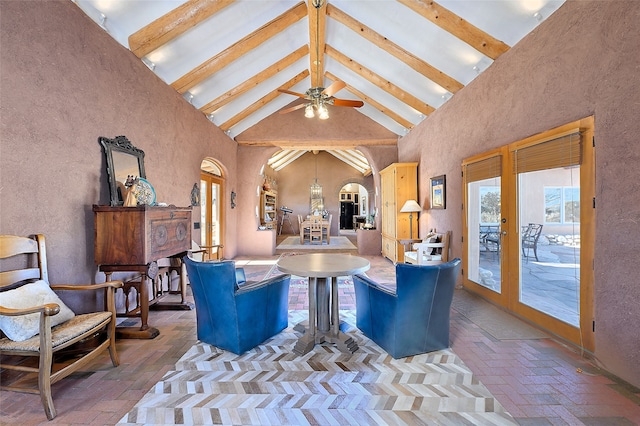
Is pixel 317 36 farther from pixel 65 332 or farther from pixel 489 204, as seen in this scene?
pixel 65 332

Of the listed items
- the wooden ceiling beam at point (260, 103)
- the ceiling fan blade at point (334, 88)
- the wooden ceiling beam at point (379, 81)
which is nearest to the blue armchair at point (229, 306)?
the ceiling fan blade at point (334, 88)

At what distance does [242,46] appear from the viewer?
3838 millimetres

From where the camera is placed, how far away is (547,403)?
1737 millimetres

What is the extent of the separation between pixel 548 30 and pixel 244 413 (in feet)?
12.8

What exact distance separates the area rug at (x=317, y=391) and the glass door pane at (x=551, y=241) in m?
1.23

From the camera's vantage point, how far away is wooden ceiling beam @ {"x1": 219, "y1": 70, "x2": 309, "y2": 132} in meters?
5.72

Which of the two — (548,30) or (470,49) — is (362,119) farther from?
(548,30)

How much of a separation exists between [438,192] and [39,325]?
4.99 m

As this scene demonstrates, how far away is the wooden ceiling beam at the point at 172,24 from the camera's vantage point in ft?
9.70

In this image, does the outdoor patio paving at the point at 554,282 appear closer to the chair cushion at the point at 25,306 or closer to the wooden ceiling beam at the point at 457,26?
the wooden ceiling beam at the point at 457,26

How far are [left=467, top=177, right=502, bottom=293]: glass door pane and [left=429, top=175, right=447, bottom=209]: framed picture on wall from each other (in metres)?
0.71

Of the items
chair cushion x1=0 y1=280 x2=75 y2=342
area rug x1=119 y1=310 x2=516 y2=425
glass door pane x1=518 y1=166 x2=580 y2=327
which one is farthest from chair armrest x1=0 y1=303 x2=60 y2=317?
glass door pane x1=518 y1=166 x2=580 y2=327

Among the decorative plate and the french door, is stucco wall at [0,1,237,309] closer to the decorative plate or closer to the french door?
the decorative plate

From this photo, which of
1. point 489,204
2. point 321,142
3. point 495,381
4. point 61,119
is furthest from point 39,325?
point 321,142
